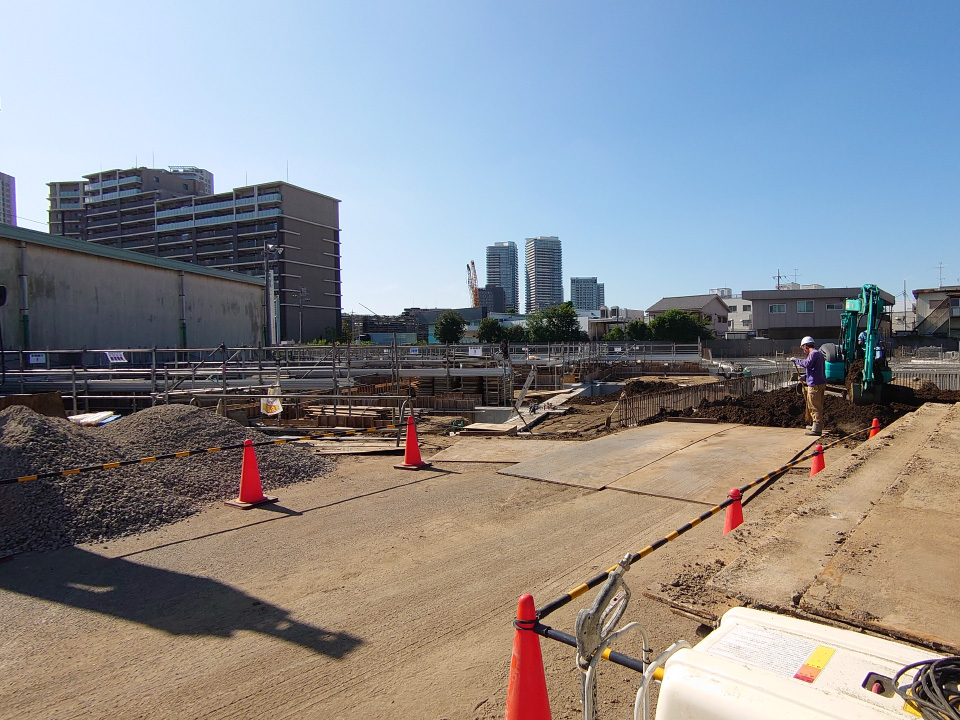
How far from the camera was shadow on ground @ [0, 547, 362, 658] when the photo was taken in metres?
4.71

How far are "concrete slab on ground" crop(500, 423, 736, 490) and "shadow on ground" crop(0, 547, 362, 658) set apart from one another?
505 centimetres

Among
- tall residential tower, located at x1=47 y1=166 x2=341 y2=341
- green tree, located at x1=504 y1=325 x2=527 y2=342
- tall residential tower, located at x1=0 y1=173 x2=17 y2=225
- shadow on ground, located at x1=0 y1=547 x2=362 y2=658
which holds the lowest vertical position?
shadow on ground, located at x1=0 y1=547 x2=362 y2=658

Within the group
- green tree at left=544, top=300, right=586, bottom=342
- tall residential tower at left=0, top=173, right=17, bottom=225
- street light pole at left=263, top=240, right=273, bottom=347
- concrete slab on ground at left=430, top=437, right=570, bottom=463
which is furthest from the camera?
tall residential tower at left=0, top=173, right=17, bottom=225

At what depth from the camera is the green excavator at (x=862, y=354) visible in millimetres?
16766

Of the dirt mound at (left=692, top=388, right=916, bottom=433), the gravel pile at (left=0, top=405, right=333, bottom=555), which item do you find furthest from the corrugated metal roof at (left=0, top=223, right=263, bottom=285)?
the dirt mound at (left=692, top=388, right=916, bottom=433)

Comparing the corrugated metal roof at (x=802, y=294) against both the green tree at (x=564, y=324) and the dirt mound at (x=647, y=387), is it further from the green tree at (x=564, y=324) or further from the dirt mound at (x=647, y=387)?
the dirt mound at (x=647, y=387)

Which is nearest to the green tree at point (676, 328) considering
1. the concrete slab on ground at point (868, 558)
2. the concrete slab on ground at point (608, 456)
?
the concrete slab on ground at point (608, 456)

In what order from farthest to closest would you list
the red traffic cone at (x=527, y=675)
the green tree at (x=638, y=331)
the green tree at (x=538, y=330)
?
1. the green tree at (x=538, y=330)
2. the green tree at (x=638, y=331)
3. the red traffic cone at (x=527, y=675)

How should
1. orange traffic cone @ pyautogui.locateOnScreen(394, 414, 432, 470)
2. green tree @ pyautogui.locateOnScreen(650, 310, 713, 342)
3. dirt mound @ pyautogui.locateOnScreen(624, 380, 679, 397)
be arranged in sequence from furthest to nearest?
1. green tree @ pyautogui.locateOnScreen(650, 310, 713, 342)
2. dirt mound @ pyautogui.locateOnScreen(624, 380, 679, 397)
3. orange traffic cone @ pyautogui.locateOnScreen(394, 414, 432, 470)

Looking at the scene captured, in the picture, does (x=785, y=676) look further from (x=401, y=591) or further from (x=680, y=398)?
(x=680, y=398)

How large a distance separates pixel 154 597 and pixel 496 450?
7.50 m

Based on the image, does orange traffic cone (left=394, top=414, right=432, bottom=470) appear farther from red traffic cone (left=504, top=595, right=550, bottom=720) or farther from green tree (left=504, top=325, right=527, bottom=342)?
green tree (left=504, top=325, right=527, bottom=342)

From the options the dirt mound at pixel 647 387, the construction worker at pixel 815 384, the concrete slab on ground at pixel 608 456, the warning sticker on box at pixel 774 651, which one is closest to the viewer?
the warning sticker on box at pixel 774 651

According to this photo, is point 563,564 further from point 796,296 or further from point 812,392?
point 796,296
